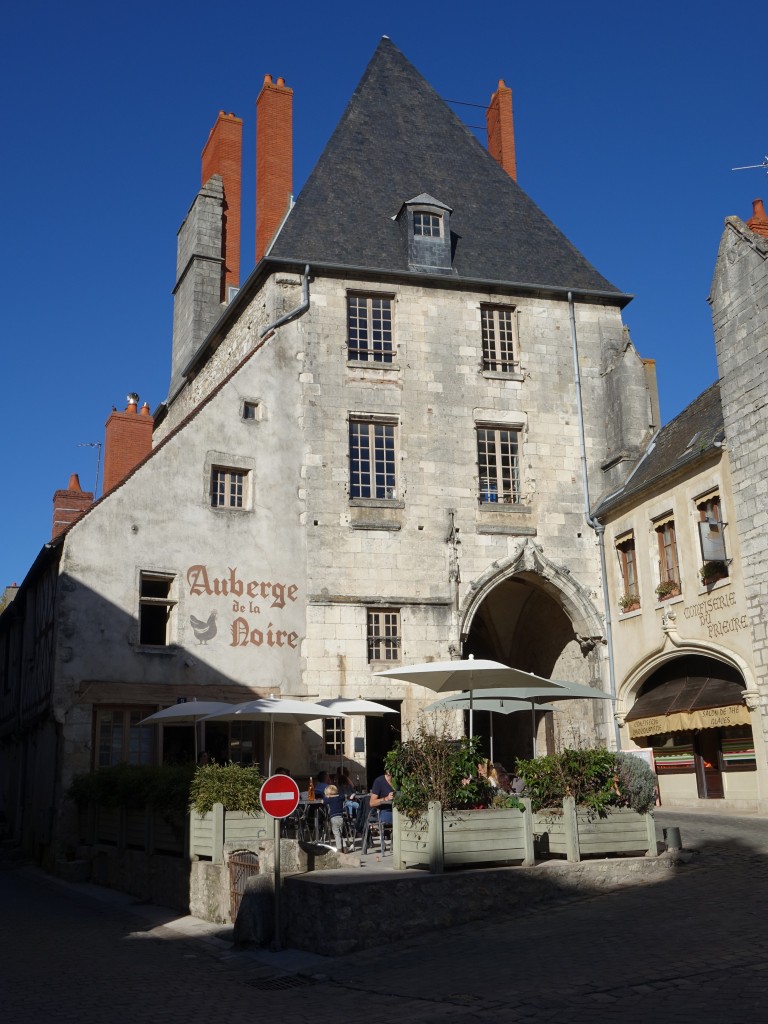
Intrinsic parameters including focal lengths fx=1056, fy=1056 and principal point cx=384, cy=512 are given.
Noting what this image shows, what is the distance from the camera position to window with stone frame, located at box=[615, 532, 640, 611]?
19.7 meters

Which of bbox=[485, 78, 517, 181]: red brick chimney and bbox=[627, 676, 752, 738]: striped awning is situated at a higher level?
bbox=[485, 78, 517, 181]: red brick chimney

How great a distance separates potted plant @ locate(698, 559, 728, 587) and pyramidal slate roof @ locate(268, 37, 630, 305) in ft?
24.2

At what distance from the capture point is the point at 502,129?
26812mm

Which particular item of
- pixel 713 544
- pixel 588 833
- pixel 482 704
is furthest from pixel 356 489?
pixel 588 833

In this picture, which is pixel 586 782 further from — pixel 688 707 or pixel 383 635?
pixel 383 635

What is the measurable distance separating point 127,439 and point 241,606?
36.0 feet

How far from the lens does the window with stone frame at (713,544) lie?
16.8 metres

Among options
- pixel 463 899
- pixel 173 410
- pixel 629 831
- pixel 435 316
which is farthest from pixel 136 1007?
pixel 173 410

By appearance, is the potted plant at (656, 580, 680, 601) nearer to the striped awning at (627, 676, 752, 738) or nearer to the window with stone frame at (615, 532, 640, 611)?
the window with stone frame at (615, 532, 640, 611)

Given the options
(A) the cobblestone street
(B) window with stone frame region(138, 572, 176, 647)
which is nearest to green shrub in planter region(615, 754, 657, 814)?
(A) the cobblestone street

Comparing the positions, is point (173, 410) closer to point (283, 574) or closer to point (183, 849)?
point (283, 574)

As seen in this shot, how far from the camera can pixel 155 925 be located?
11180 mm

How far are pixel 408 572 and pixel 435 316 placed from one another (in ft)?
17.3

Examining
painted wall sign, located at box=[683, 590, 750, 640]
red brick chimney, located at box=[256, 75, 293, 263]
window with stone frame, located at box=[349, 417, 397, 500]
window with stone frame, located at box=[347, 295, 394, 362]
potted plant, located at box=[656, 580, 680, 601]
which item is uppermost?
red brick chimney, located at box=[256, 75, 293, 263]
